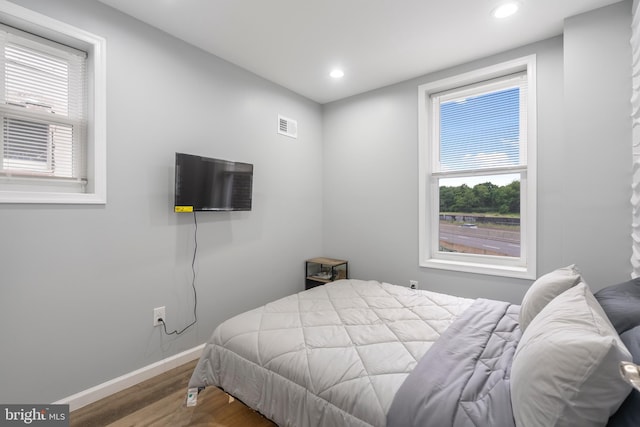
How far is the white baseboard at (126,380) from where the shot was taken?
1.87 metres

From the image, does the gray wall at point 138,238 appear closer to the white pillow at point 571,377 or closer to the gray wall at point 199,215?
the gray wall at point 199,215

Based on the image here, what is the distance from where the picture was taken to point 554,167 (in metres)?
2.40

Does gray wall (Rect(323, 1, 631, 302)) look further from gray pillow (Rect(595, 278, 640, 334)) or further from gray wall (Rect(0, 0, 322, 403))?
gray wall (Rect(0, 0, 322, 403))

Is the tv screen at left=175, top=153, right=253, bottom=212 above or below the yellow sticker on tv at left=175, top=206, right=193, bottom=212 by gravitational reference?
above

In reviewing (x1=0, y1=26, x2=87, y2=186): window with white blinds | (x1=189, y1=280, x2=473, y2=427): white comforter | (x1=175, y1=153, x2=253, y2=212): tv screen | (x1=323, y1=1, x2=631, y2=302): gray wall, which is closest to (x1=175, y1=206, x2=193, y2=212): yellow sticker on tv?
(x1=175, y1=153, x2=253, y2=212): tv screen

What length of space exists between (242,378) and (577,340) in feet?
4.77

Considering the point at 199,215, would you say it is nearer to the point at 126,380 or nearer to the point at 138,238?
the point at 138,238

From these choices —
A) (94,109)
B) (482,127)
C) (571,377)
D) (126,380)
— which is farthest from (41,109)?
(482,127)

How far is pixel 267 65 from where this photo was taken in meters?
2.86

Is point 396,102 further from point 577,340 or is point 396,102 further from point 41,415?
point 41,415

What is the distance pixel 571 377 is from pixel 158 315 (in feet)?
8.14

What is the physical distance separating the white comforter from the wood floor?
0.22 meters

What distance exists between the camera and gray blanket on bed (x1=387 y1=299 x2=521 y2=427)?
1.01 metres

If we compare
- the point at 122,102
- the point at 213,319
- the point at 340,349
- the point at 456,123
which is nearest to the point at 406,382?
the point at 340,349
